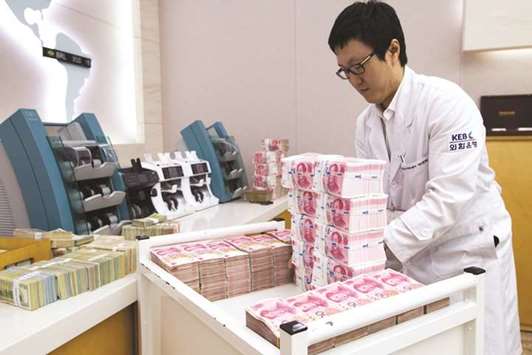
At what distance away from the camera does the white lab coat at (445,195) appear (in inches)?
52.0

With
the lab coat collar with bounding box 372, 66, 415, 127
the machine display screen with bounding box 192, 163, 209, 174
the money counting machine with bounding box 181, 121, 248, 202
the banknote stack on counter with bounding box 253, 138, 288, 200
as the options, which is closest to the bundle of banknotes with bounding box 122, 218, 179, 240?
the lab coat collar with bounding box 372, 66, 415, 127

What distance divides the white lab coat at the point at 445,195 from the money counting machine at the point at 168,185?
4.05 feet

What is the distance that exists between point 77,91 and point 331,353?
10.1 ft

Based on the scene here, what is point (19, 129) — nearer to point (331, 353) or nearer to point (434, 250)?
point (331, 353)

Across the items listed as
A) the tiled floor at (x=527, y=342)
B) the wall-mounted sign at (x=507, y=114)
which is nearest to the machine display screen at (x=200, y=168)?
the wall-mounted sign at (x=507, y=114)

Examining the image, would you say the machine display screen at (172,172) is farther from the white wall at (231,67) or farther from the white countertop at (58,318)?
the white wall at (231,67)

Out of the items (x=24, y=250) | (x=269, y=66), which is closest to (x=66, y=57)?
(x=269, y=66)

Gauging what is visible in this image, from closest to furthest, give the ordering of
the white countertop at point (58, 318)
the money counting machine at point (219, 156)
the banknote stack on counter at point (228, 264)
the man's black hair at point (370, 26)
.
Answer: the white countertop at point (58, 318), the banknote stack on counter at point (228, 264), the man's black hair at point (370, 26), the money counting machine at point (219, 156)

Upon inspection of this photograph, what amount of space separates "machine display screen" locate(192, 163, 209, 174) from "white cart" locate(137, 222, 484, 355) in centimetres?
143

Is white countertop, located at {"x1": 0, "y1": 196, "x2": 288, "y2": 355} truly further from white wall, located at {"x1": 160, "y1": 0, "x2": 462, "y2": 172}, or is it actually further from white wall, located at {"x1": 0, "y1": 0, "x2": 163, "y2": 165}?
white wall, located at {"x1": 160, "y1": 0, "x2": 462, "y2": 172}

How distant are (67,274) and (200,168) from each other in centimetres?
166

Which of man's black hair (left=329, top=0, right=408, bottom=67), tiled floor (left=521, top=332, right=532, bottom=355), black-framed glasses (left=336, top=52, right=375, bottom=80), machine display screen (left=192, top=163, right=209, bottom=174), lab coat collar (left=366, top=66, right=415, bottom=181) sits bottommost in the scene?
tiled floor (left=521, top=332, right=532, bottom=355)

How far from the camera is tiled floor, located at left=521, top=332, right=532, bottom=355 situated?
9.09 feet

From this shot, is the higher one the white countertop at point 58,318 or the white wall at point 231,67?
the white wall at point 231,67
